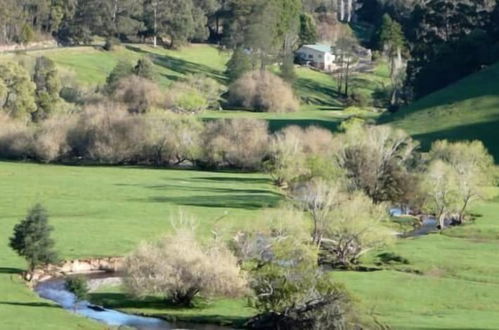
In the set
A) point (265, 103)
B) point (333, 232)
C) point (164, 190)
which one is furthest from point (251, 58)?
point (333, 232)

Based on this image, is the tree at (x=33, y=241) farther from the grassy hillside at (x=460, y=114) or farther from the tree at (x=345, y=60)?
the tree at (x=345, y=60)

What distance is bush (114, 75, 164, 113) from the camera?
13700 cm

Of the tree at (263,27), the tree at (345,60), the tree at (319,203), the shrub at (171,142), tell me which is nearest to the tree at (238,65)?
the tree at (263,27)

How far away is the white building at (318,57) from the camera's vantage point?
632ft

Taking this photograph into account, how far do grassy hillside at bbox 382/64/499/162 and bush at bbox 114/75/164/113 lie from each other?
88.3ft

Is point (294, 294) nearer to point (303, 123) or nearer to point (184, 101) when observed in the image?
point (303, 123)

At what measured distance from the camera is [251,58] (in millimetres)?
177375

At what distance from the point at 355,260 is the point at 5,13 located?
106m

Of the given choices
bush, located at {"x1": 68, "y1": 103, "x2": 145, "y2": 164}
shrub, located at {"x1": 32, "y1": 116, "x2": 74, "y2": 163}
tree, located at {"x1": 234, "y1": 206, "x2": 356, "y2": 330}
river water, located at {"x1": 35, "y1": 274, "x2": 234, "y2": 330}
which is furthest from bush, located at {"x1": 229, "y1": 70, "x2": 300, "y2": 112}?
tree, located at {"x1": 234, "y1": 206, "x2": 356, "y2": 330}

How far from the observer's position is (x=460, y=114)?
122m

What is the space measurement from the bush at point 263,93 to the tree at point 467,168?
212 ft

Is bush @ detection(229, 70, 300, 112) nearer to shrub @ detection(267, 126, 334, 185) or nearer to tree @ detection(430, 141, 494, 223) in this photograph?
shrub @ detection(267, 126, 334, 185)

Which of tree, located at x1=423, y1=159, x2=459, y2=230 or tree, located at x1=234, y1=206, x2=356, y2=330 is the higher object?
tree, located at x1=423, y1=159, x2=459, y2=230

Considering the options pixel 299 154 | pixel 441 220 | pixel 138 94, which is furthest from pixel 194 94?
pixel 441 220
